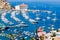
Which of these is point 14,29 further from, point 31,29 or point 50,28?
point 50,28

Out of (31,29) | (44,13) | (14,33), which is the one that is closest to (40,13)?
(44,13)

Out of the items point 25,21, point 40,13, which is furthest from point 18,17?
point 40,13

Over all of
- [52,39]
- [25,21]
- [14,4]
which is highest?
[14,4]

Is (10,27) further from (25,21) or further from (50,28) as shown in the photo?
(50,28)

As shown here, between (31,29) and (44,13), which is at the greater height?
(44,13)

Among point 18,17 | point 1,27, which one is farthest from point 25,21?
point 1,27

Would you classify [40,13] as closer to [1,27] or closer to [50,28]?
[50,28]

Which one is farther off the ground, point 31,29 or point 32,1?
point 32,1
